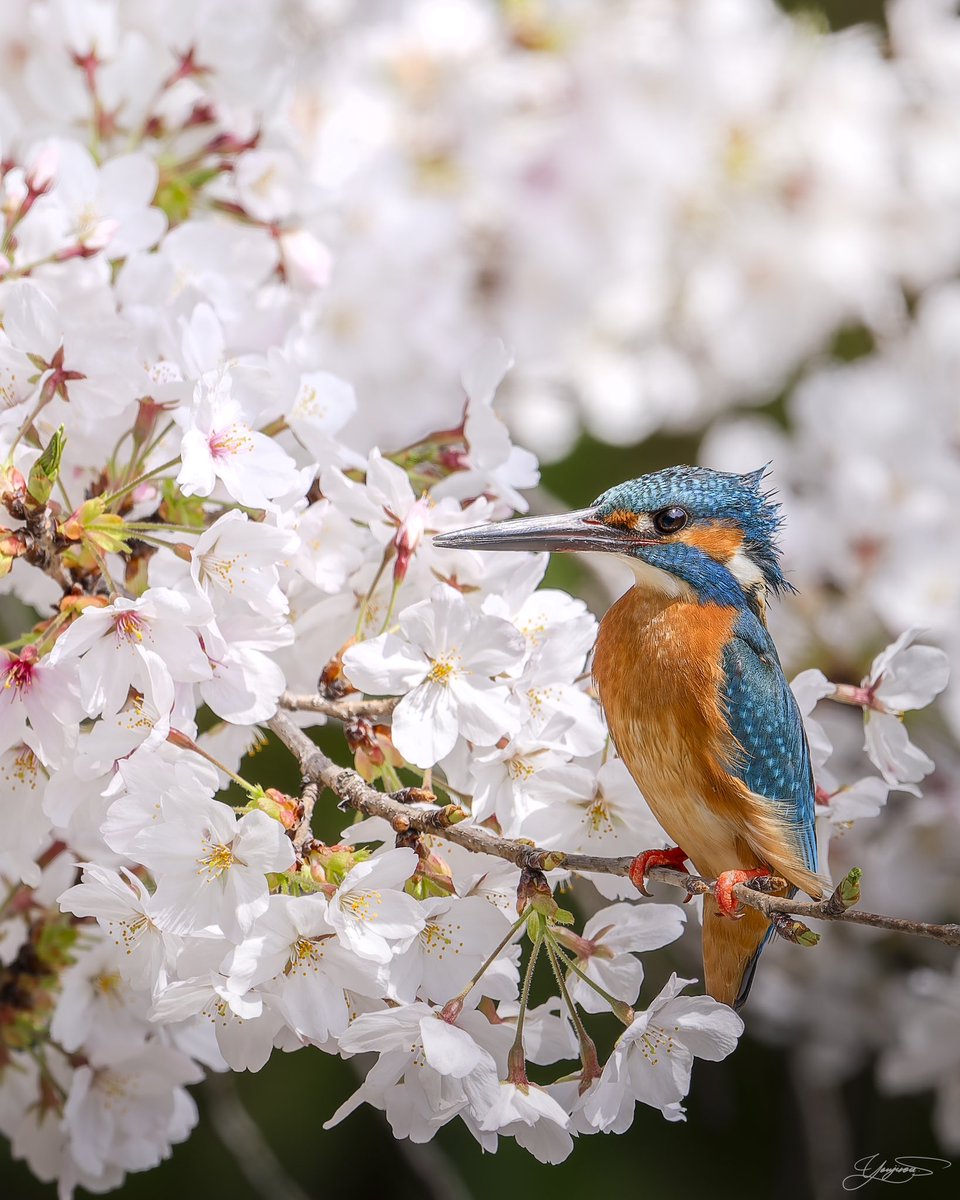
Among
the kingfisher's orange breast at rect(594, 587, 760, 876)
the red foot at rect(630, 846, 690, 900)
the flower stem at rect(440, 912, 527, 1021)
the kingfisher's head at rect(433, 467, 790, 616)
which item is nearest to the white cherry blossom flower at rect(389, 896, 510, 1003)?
the flower stem at rect(440, 912, 527, 1021)

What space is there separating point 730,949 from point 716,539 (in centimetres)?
40

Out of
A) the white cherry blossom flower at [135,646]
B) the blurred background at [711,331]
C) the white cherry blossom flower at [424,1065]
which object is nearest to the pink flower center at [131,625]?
the white cherry blossom flower at [135,646]

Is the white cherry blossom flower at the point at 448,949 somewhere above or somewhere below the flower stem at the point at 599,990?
above

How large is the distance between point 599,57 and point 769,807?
223 cm

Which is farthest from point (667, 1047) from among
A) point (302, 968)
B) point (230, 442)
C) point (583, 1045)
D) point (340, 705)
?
point (230, 442)

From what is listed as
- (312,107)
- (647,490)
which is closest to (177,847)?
(647,490)

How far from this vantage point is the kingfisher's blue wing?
117 centimetres

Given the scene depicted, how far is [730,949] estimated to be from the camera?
1.24m

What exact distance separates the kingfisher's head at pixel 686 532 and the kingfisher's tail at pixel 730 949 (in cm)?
31

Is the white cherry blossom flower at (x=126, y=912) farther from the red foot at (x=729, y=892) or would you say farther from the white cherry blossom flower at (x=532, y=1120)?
the red foot at (x=729, y=892)

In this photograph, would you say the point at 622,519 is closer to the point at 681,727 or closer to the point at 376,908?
the point at 681,727

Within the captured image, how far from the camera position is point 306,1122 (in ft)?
8.83

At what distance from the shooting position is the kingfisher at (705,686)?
1.17 m
